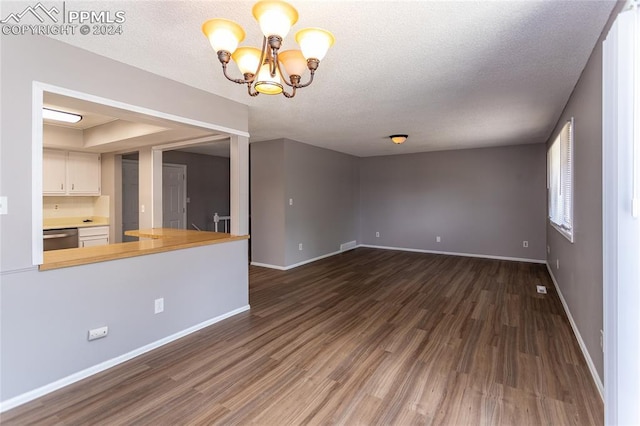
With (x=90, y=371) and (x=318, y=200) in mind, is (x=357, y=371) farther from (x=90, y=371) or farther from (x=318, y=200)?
(x=318, y=200)

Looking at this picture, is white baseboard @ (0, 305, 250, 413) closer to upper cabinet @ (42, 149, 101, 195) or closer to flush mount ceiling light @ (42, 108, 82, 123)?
flush mount ceiling light @ (42, 108, 82, 123)

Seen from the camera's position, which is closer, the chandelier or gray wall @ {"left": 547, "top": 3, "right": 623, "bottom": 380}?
the chandelier

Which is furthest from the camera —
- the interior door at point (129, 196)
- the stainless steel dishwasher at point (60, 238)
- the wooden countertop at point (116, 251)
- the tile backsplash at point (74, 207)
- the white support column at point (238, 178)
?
the interior door at point (129, 196)

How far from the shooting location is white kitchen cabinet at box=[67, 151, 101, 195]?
16.4 ft

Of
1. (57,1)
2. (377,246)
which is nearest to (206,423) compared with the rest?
(57,1)

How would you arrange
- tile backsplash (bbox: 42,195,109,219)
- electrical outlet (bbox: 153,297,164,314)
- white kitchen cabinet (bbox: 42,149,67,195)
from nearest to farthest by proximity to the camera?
electrical outlet (bbox: 153,297,164,314) → white kitchen cabinet (bbox: 42,149,67,195) → tile backsplash (bbox: 42,195,109,219)

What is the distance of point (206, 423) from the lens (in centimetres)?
178

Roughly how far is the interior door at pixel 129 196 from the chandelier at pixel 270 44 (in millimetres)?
4901

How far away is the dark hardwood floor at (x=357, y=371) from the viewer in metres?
1.85

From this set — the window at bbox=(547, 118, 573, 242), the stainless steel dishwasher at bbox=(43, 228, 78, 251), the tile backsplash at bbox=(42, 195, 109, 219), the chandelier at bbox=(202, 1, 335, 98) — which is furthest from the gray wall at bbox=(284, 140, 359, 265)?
the window at bbox=(547, 118, 573, 242)

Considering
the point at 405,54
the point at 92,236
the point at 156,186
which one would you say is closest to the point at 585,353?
the point at 405,54

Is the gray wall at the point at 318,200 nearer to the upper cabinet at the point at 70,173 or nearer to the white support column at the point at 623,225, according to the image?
the upper cabinet at the point at 70,173

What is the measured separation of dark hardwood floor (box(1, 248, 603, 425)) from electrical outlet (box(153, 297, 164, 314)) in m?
0.33

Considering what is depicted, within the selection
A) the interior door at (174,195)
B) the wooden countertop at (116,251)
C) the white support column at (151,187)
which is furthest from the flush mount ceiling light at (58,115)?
the interior door at (174,195)
